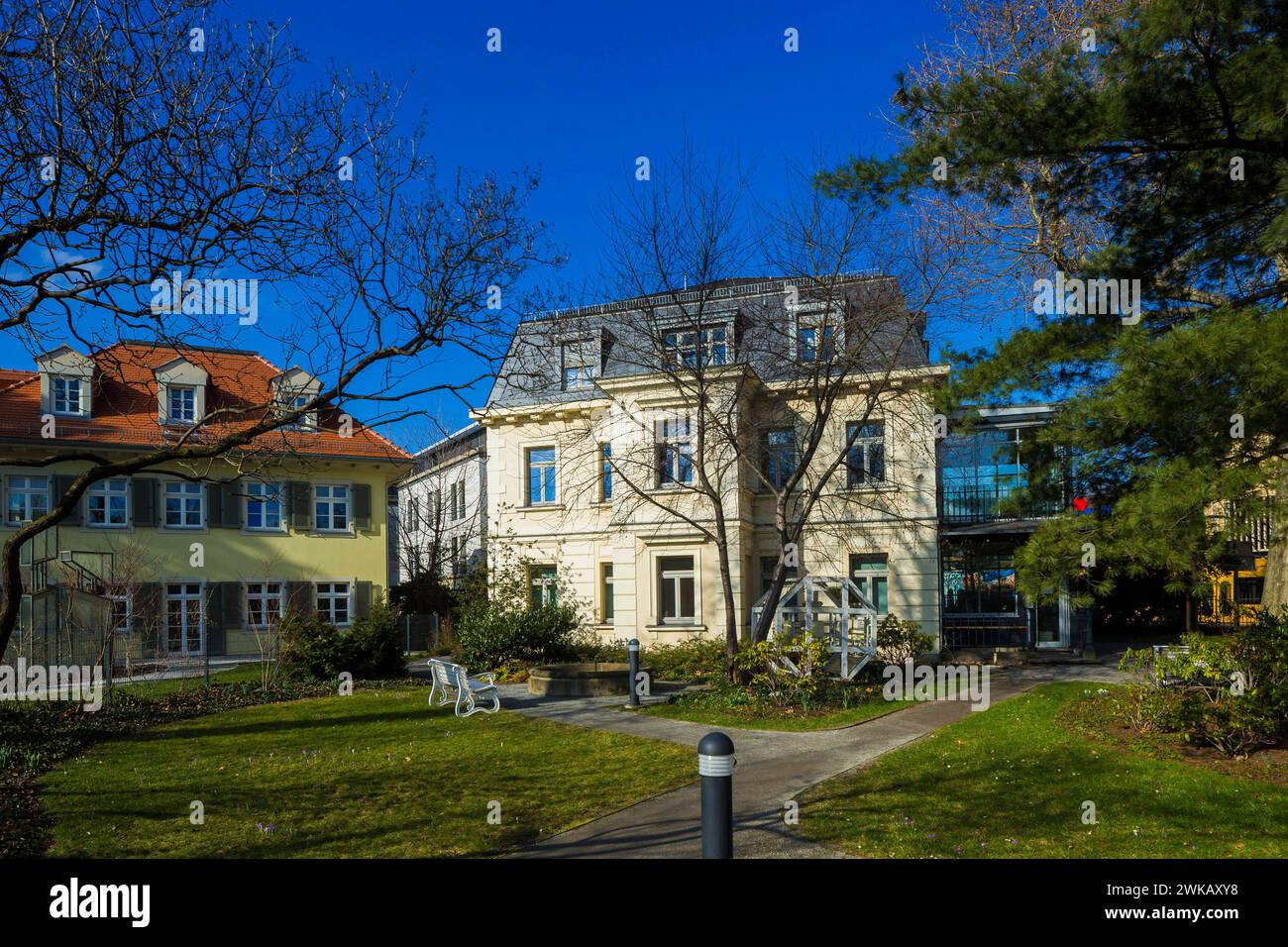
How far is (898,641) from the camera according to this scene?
18328 mm

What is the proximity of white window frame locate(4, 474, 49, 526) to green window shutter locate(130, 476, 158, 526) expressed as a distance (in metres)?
2.14

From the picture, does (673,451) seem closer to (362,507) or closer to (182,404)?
(362,507)

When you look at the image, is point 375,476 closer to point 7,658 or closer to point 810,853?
point 7,658

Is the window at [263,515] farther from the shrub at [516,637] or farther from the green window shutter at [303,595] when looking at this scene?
the shrub at [516,637]

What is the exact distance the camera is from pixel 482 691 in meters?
16.3

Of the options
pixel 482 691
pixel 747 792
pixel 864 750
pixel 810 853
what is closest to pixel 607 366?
pixel 482 691

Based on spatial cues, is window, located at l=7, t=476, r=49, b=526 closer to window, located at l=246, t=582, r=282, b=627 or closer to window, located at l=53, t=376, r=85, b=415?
window, located at l=53, t=376, r=85, b=415

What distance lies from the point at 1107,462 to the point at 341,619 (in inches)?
998

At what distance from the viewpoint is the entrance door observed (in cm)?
2136

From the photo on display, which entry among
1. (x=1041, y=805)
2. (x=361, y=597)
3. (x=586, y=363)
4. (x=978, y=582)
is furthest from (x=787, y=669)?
(x=361, y=597)

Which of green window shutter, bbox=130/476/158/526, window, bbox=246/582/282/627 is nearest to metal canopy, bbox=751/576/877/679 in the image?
window, bbox=246/582/282/627

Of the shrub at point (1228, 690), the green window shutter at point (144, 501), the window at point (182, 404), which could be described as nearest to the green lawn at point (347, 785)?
the shrub at point (1228, 690)

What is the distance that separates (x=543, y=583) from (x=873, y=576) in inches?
336

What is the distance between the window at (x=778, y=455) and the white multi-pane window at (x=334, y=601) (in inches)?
590
